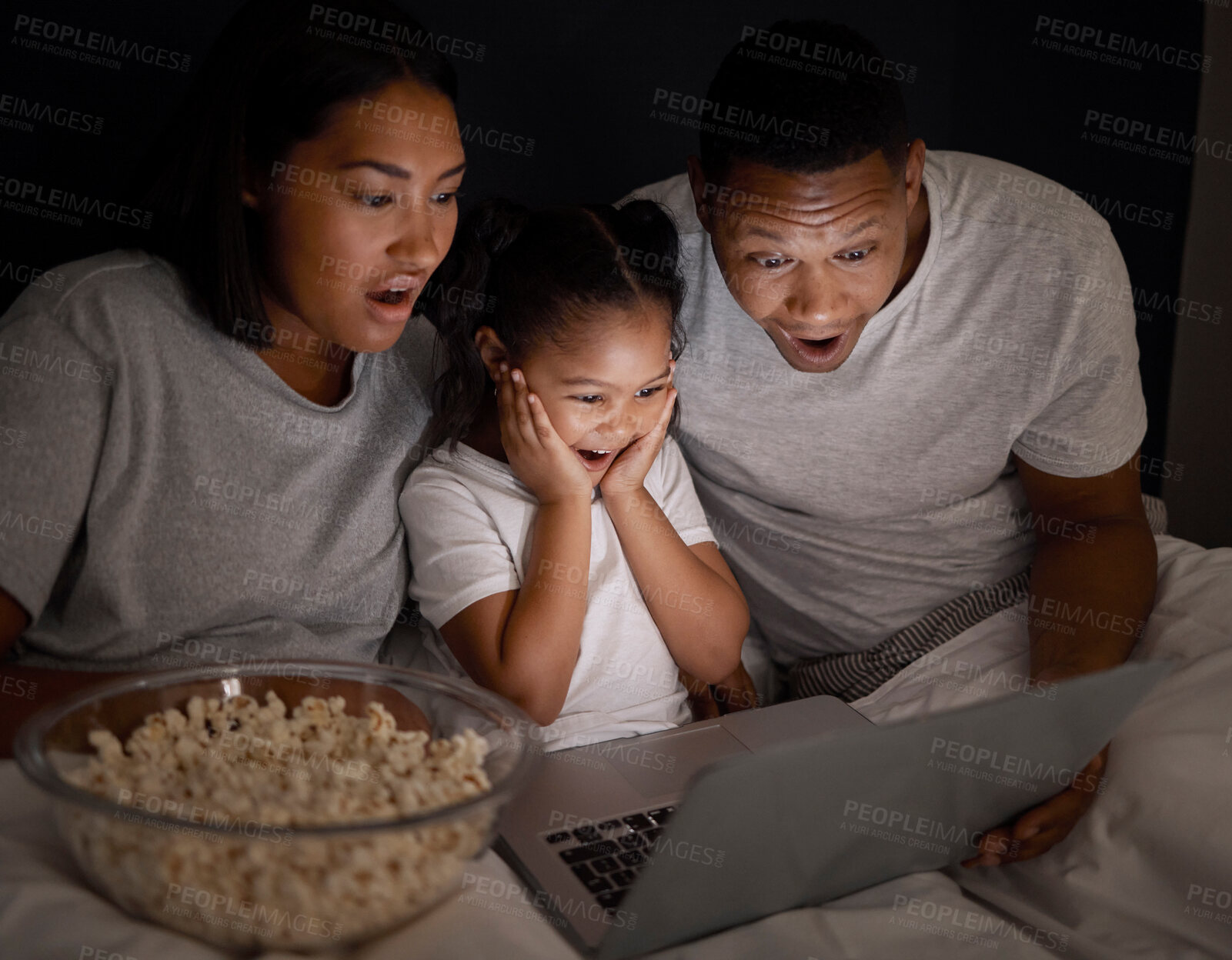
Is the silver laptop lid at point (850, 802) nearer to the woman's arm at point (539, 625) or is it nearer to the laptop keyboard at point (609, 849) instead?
the laptop keyboard at point (609, 849)

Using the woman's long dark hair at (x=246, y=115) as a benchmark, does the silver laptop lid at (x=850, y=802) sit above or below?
below

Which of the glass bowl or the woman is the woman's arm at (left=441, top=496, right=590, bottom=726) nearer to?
the woman

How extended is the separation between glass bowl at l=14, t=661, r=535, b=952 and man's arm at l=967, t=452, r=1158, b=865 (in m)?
0.87

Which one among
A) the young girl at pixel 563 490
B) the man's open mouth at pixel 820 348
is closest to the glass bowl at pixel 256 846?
the young girl at pixel 563 490

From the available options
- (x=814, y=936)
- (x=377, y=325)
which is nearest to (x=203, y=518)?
(x=377, y=325)

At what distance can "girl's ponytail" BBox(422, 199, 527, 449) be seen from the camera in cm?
140

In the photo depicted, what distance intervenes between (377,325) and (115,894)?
686mm

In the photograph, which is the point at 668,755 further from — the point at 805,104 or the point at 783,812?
the point at 805,104

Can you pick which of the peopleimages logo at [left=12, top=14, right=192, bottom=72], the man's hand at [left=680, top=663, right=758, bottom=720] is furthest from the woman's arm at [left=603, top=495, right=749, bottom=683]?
the peopleimages logo at [left=12, top=14, right=192, bottom=72]

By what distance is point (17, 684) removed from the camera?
1100mm

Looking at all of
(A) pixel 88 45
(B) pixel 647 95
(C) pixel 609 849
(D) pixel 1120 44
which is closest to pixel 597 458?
(C) pixel 609 849

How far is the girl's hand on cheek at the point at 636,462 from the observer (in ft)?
4.56

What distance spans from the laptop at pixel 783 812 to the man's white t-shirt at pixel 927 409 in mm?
514

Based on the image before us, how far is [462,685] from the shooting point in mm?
973
